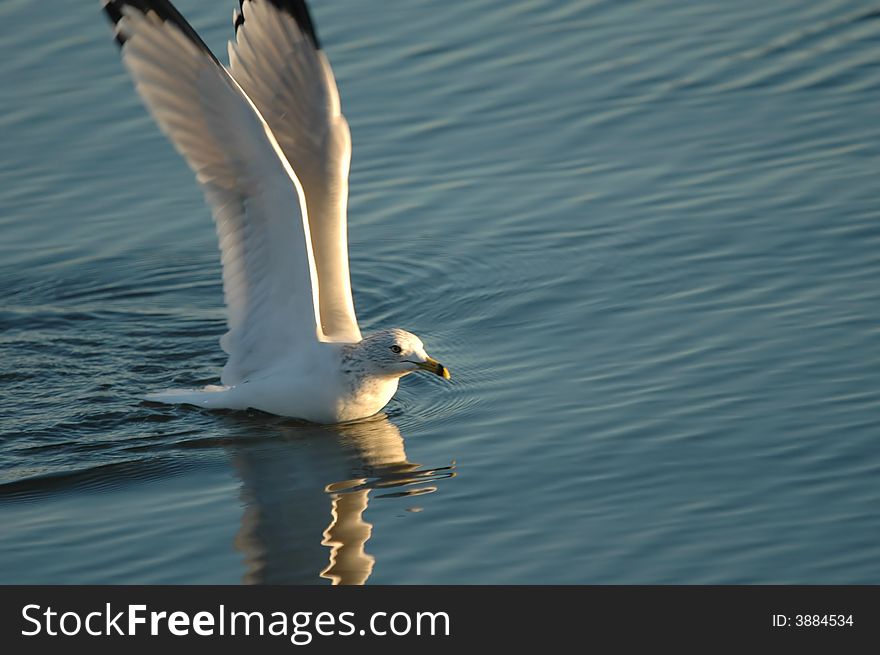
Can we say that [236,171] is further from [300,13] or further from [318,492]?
[318,492]

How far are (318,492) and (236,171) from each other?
1866 millimetres

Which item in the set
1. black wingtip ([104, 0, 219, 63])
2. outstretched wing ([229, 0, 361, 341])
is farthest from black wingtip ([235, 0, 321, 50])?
black wingtip ([104, 0, 219, 63])

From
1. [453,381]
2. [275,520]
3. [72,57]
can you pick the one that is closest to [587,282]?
[453,381]

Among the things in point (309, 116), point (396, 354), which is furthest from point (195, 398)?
point (309, 116)

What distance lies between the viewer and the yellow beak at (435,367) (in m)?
8.82

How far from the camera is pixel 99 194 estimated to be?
477 inches

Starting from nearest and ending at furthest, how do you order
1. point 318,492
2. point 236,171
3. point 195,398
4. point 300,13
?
1. point 318,492
2. point 236,171
3. point 195,398
4. point 300,13

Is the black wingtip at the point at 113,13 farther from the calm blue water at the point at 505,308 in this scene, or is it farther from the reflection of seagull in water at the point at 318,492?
the reflection of seagull in water at the point at 318,492

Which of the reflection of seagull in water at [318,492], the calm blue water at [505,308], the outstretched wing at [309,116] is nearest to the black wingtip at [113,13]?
the outstretched wing at [309,116]

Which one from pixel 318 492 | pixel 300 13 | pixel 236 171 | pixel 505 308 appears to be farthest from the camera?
pixel 505 308

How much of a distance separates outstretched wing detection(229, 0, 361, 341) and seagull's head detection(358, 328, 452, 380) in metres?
0.44

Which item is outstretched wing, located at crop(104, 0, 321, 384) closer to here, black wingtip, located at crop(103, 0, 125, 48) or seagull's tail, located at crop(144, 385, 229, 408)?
black wingtip, located at crop(103, 0, 125, 48)

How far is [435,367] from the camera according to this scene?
8875mm

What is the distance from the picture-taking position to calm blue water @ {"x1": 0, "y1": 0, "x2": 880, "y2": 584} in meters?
7.37
